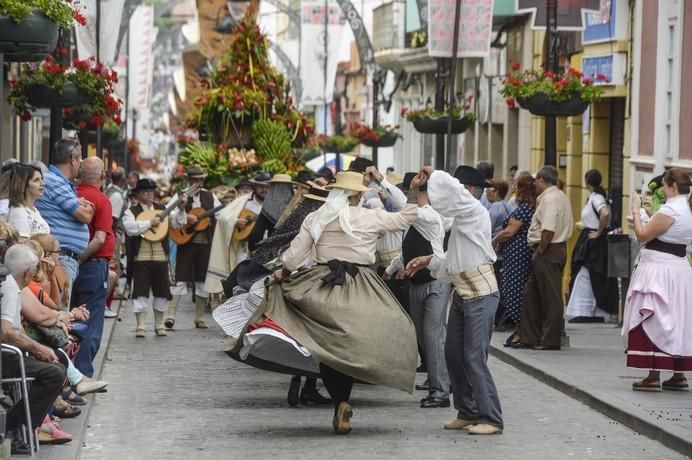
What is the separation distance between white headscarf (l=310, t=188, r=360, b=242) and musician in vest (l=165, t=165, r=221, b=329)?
909 centimetres

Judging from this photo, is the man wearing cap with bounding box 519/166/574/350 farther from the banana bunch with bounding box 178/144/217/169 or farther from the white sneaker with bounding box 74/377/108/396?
the banana bunch with bounding box 178/144/217/169

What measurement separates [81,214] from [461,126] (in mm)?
17804

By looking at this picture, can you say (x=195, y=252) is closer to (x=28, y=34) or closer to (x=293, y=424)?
(x=28, y=34)

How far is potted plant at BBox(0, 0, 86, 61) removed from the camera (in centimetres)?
1277

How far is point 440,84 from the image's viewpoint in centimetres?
2844

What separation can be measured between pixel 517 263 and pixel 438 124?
11336 millimetres

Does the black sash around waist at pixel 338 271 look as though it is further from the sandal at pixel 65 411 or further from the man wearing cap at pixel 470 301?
the sandal at pixel 65 411

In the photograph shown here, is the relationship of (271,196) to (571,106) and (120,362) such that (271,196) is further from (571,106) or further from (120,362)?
(571,106)

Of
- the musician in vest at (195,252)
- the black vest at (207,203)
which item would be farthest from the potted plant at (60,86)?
the black vest at (207,203)

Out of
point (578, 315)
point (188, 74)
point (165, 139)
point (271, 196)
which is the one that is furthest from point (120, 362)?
point (165, 139)

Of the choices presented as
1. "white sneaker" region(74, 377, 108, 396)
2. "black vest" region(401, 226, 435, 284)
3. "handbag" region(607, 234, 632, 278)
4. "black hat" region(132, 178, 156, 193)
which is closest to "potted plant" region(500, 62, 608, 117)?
"handbag" region(607, 234, 632, 278)

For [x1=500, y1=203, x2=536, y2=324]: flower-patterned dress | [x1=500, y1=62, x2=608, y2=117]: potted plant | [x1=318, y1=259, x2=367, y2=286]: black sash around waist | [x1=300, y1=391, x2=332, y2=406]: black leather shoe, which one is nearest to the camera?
[x1=318, y1=259, x2=367, y2=286]: black sash around waist

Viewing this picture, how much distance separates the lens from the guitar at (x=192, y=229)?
71.8 ft

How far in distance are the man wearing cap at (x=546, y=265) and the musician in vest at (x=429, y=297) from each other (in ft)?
13.2
